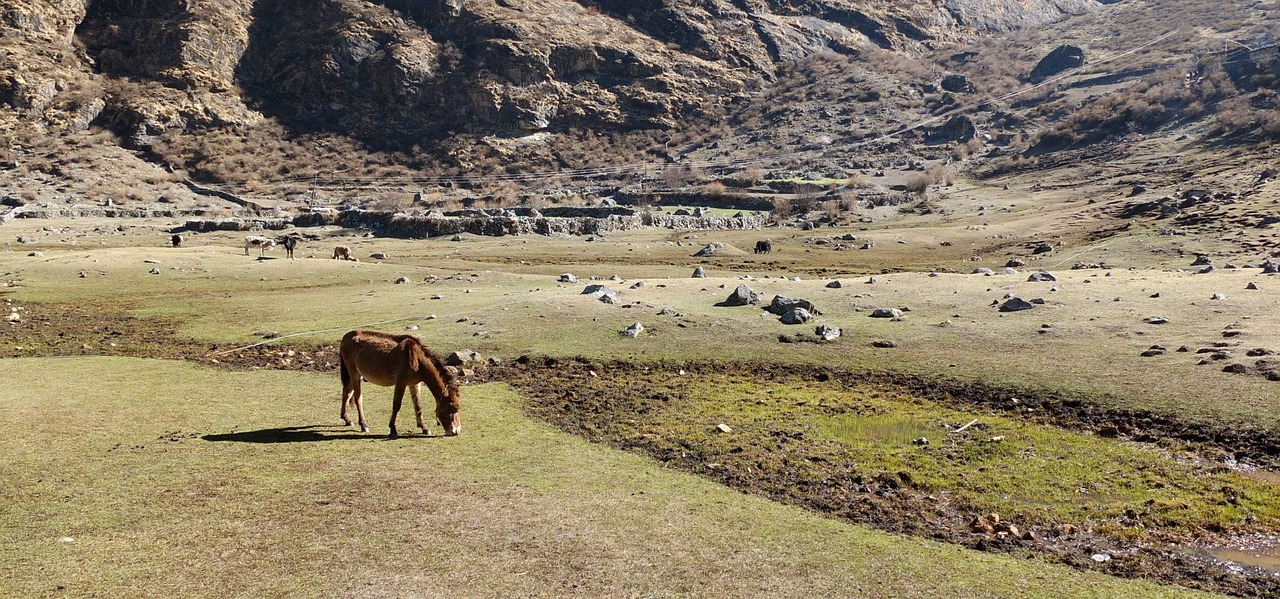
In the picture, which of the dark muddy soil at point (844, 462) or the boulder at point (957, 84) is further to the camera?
the boulder at point (957, 84)

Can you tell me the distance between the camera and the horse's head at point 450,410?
458 inches

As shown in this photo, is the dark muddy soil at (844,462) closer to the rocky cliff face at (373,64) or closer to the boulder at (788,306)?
the boulder at (788,306)

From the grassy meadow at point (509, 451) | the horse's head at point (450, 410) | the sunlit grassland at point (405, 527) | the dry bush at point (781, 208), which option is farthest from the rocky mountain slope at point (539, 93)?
the sunlit grassland at point (405, 527)

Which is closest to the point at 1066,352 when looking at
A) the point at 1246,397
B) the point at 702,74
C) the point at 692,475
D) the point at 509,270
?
the point at 1246,397

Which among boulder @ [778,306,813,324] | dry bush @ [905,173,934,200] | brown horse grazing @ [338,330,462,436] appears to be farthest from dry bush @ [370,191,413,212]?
brown horse grazing @ [338,330,462,436]

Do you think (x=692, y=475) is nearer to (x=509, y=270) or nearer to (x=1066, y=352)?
(x=1066, y=352)

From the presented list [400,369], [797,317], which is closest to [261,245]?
[797,317]

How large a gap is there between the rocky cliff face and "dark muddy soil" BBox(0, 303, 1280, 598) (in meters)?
90.1

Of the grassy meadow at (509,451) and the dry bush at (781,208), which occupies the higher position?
the dry bush at (781,208)

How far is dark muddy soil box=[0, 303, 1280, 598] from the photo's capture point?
8.46 meters

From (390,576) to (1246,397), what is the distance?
13.0 m

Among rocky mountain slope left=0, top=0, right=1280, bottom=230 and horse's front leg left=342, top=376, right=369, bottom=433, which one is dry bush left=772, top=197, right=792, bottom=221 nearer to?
rocky mountain slope left=0, top=0, right=1280, bottom=230

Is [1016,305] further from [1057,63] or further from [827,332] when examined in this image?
[1057,63]

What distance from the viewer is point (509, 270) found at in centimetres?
3756
